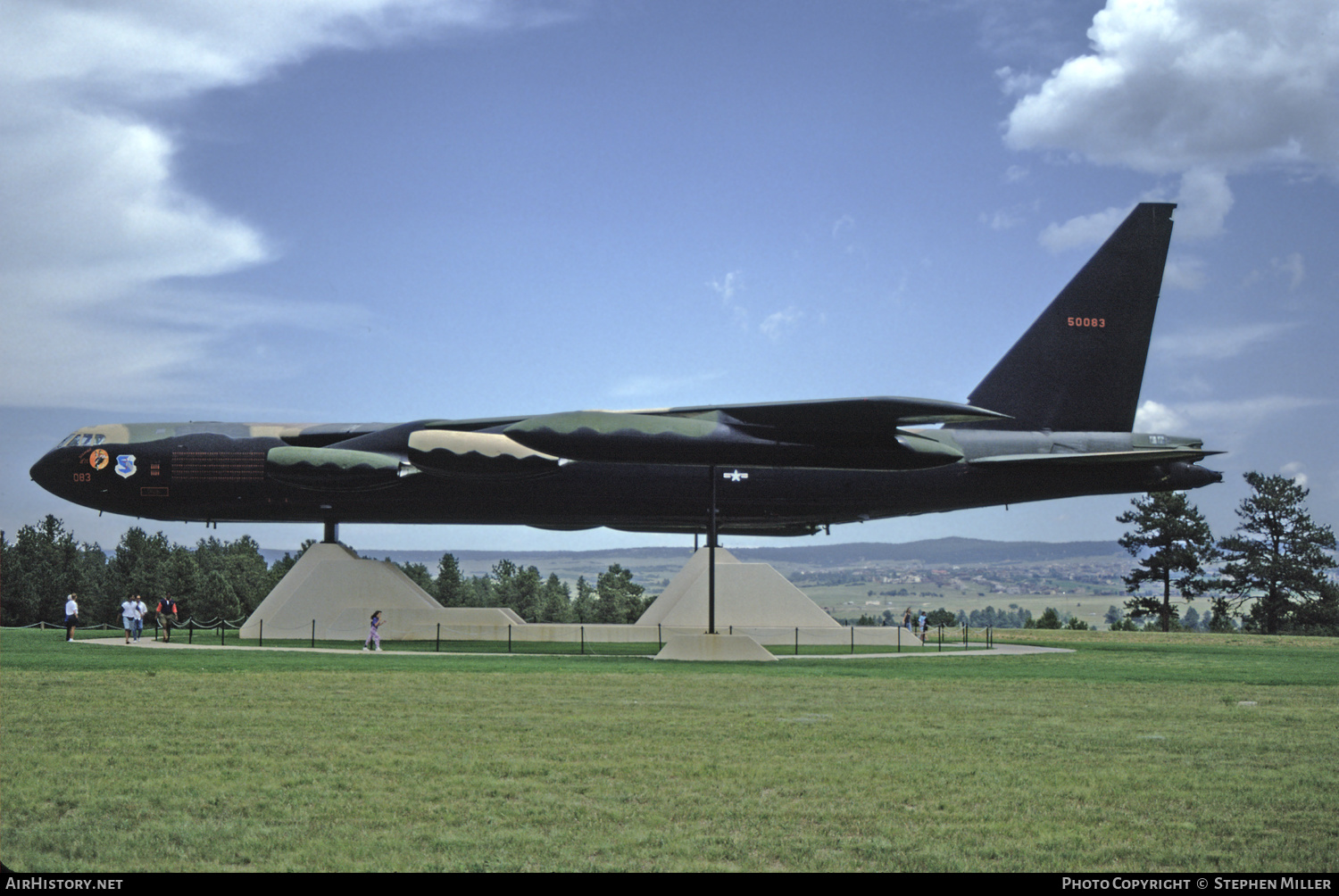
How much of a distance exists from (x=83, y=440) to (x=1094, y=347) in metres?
23.8

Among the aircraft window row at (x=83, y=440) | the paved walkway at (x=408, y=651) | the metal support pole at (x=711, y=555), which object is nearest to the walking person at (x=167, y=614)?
the paved walkway at (x=408, y=651)

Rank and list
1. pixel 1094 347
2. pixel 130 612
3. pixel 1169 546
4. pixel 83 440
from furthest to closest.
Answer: pixel 1169 546
pixel 83 440
pixel 130 612
pixel 1094 347

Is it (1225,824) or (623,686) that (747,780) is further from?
(623,686)

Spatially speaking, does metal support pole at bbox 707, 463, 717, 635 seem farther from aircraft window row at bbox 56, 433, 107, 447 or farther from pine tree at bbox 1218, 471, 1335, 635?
pine tree at bbox 1218, 471, 1335, 635

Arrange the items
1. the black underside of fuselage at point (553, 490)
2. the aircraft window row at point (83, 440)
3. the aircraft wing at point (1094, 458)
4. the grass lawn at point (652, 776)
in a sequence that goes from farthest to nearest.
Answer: the aircraft window row at point (83, 440) → the black underside of fuselage at point (553, 490) → the aircraft wing at point (1094, 458) → the grass lawn at point (652, 776)

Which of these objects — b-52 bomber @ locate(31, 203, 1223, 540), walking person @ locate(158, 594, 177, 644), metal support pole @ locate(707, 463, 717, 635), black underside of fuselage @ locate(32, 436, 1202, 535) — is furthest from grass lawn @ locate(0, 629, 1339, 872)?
walking person @ locate(158, 594, 177, 644)

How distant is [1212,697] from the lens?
13273 millimetres

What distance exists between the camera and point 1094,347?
2352 centimetres

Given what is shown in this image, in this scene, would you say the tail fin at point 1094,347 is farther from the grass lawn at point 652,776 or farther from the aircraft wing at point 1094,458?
the grass lawn at point 652,776

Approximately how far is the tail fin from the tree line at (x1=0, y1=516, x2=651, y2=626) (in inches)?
1420

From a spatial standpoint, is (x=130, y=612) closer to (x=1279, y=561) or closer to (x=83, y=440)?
(x=83, y=440)

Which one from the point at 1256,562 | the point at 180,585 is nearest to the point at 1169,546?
the point at 1256,562

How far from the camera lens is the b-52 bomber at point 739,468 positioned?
22.5 metres

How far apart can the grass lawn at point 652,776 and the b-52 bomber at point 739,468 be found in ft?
29.1
